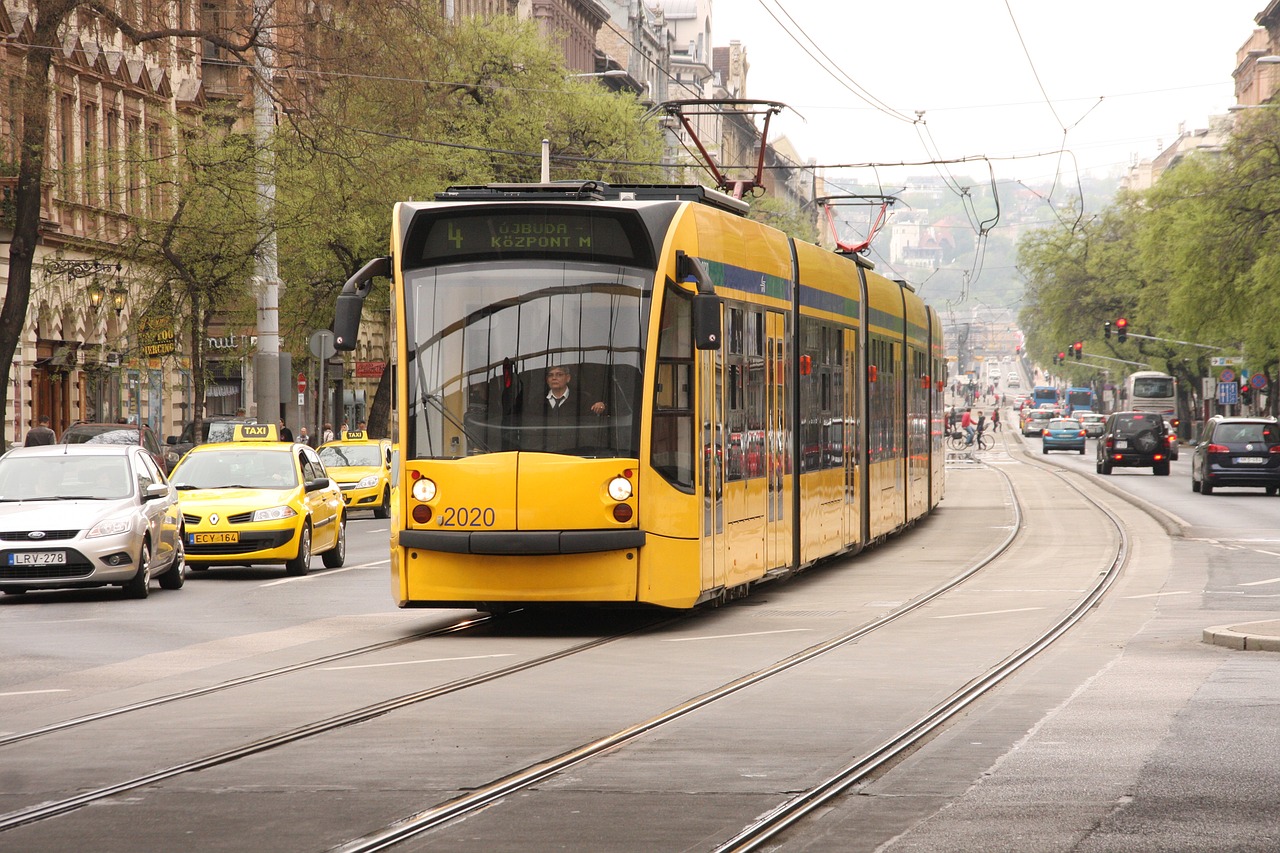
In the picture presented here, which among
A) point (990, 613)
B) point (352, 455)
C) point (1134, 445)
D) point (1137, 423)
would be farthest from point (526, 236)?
point (1137, 423)

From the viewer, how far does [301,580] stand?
23359mm

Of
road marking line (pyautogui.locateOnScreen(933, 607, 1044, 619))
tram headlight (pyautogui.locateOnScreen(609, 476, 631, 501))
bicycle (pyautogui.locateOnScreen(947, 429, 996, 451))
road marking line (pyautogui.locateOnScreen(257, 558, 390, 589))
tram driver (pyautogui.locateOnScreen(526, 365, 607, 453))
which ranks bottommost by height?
road marking line (pyautogui.locateOnScreen(257, 558, 390, 589))

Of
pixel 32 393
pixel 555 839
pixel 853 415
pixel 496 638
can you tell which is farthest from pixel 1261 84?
pixel 555 839

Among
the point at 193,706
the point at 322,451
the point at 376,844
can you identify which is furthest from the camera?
the point at 322,451

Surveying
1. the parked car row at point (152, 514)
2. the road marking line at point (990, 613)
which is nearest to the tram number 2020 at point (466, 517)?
the parked car row at point (152, 514)

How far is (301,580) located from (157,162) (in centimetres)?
1927

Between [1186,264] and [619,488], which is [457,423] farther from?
[1186,264]

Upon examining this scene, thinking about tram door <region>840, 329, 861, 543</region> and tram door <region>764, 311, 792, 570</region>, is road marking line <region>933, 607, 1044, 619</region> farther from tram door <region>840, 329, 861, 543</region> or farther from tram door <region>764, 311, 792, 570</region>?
tram door <region>840, 329, 861, 543</region>

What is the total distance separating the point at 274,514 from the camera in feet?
78.0

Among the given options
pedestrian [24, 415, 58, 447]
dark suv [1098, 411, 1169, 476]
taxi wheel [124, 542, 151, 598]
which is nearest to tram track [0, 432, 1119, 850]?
taxi wheel [124, 542, 151, 598]

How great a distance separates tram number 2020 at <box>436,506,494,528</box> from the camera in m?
15.1

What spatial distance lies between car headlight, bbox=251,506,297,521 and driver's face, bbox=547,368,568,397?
30.7 ft

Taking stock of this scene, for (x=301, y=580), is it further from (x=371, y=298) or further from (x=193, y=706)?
(x=371, y=298)

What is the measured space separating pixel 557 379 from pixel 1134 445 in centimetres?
4880
